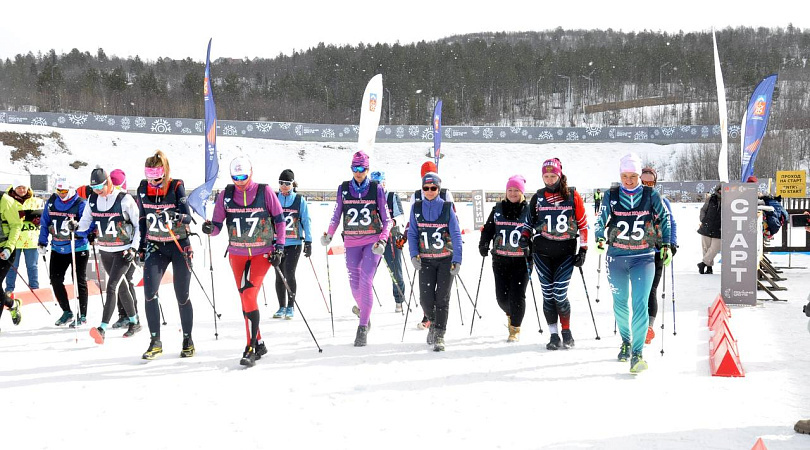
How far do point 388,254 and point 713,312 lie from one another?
4.21 m

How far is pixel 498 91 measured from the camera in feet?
290

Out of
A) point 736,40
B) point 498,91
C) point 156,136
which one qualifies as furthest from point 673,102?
point 156,136

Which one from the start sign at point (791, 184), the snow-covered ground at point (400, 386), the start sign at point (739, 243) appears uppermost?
the start sign at point (791, 184)

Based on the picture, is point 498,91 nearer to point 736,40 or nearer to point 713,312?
point 736,40

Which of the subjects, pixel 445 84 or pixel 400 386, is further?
pixel 445 84

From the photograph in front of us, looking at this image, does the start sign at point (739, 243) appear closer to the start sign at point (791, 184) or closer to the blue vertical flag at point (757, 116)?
the blue vertical flag at point (757, 116)

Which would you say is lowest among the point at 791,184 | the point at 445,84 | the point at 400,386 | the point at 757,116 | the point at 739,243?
the point at 400,386

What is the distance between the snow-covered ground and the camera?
164 inches

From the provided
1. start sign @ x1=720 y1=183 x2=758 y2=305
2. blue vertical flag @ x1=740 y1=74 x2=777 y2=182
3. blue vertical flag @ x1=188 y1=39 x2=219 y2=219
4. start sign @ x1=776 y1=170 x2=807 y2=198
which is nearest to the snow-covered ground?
start sign @ x1=720 y1=183 x2=758 y2=305

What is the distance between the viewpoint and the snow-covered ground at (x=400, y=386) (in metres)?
4.16

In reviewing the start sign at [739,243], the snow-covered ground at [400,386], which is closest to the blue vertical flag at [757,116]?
the start sign at [739,243]

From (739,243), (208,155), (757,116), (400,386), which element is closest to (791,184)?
(757,116)

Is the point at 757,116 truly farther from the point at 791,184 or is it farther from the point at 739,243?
the point at 791,184

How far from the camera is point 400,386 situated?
208 inches
